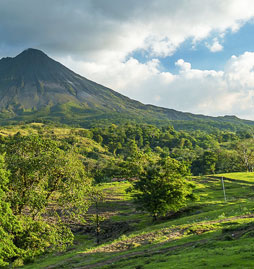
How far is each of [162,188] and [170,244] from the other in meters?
22.4

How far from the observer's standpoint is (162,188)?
45.9 meters

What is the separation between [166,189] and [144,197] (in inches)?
166

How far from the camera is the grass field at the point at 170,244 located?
15250 mm

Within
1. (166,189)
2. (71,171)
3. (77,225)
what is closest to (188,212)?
(166,189)

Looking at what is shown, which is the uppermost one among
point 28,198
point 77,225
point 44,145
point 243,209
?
point 44,145

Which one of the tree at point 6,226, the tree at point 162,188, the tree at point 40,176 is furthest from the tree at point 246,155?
the tree at point 6,226

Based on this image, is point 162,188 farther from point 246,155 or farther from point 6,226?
point 246,155

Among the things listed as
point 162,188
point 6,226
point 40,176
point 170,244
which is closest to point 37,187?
point 40,176

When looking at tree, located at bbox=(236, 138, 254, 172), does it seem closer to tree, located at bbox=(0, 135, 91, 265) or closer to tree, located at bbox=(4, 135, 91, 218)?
tree, located at bbox=(4, 135, 91, 218)

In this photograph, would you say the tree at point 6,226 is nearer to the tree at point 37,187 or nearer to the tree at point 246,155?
the tree at point 37,187

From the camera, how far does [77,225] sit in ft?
179

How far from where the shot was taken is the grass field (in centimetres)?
1525

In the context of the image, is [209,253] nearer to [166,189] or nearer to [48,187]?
[48,187]

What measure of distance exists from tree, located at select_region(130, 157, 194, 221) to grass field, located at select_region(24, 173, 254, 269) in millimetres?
4691
